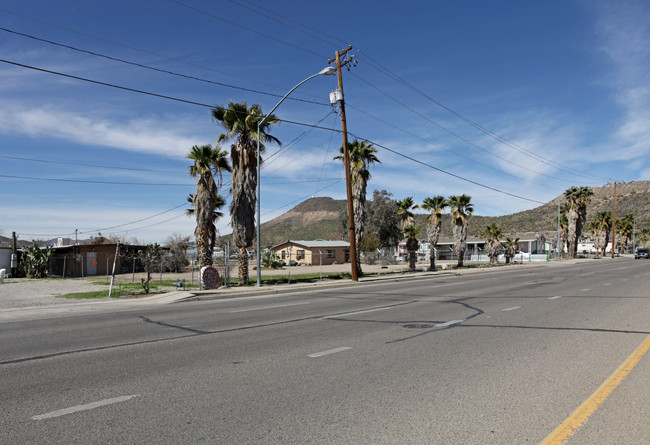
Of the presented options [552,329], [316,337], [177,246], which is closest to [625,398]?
[552,329]

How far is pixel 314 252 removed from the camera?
61281mm

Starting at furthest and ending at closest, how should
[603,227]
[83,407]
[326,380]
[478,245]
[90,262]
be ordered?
[603,227] < [478,245] < [90,262] < [326,380] < [83,407]

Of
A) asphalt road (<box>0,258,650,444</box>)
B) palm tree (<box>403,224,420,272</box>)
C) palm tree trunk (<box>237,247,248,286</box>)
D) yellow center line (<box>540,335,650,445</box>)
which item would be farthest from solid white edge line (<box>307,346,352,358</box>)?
palm tree (<box>403,224,420,272</box>)

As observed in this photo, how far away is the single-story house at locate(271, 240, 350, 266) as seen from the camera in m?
61.1

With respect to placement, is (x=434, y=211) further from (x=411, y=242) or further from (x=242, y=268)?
(x=242, y=268)

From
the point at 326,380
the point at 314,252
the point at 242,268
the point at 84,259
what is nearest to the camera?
the point at 326,380

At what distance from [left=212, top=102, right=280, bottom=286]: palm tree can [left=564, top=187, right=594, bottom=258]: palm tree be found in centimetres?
5553

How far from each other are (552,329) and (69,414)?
28.8 feet

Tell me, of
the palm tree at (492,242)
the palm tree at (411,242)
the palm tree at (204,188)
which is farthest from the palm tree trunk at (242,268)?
the palm tree at (492,242)

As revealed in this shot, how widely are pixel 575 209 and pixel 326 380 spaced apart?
71.5m

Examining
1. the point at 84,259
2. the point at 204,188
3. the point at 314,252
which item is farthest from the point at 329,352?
the point at 314,252

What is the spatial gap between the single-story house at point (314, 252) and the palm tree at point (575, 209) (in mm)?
33324

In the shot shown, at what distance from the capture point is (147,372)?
638 centimetres

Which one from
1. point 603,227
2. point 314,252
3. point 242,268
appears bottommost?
point 242,268
